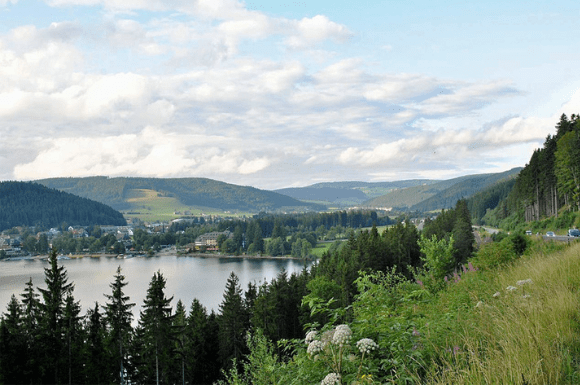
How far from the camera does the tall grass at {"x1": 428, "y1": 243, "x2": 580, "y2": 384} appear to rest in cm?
292

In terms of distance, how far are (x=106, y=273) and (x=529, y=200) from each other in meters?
76.3

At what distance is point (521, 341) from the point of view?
337 centimetres

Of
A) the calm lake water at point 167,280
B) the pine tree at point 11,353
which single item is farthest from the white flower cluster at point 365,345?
the calm lake water at point 167,280

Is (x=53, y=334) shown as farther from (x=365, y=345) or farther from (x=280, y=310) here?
(x=365, y=345)

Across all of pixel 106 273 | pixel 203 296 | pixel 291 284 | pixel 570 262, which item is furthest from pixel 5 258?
pixel 570 262

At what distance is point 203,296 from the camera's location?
5825 cm

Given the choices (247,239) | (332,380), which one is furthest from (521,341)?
(247,239)

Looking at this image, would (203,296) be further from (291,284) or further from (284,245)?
(284,245)

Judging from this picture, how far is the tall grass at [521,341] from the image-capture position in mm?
2916

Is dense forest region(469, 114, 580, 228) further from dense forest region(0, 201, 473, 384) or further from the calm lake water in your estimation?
the calm lake water

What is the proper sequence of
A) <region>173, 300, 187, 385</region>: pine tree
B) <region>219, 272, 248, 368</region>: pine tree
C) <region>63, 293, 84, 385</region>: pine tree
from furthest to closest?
<region>219, 272, 248, 368</region>: pine tree → <region>173, 300, 187, 385</region>: pine tree → <region>63, 293, 84, 385</region>: pine tree

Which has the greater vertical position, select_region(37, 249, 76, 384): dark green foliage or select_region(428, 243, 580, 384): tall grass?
select_region(428, 243, 580, 384): tall grass

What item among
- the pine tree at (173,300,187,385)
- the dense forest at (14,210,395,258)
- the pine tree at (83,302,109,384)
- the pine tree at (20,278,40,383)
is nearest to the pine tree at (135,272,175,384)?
the pine tree at (173,300,187,385)

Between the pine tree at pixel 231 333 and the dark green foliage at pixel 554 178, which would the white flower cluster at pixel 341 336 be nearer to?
the pine tree at pixel 231 333
